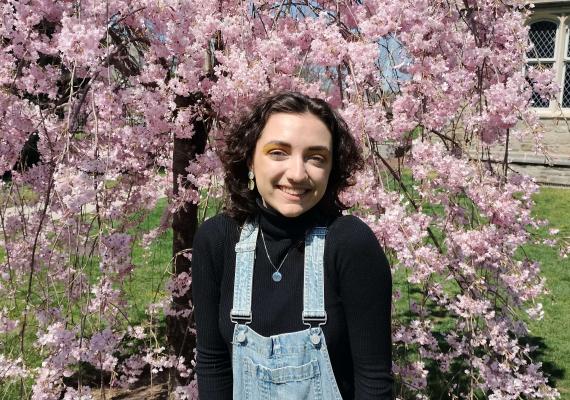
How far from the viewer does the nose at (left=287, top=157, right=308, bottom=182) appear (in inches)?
51.9

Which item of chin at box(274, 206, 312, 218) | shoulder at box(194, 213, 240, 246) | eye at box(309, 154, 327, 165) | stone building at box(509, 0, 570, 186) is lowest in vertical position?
shoulder at box(194, 213, 240, 246)

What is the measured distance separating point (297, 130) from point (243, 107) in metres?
0.54

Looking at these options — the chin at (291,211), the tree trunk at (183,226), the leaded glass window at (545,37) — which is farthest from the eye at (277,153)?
the leaded glass window at (545,37)

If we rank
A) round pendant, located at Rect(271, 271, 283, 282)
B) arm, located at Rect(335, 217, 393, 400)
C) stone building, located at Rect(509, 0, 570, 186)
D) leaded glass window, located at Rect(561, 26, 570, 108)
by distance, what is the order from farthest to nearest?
leaded glass window, located at Rect(561, 26, 570, 108), stone building, located at Rect(509, 0, 570, 186), round pendant, located at Rect(271, 271, 283, 282), arm, located at Rect(335, 217, 393, 400)

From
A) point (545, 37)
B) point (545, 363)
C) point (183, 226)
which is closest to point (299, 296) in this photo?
point (183, 226)

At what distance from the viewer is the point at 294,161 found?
1.34m

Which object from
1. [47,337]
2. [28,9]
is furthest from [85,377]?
[28,9]

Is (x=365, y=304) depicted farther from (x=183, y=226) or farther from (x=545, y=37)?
(x=545, y=37)

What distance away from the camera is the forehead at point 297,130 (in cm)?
135

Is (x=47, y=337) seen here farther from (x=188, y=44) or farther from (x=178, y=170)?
(x=188, y=44)

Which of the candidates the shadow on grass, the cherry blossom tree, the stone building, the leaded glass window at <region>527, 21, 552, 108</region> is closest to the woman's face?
the cherry blossom tree

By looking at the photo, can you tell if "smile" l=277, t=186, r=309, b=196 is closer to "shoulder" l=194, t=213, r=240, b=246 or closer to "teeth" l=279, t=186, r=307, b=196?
"teeth" l=279, t=186, r=307, b=196

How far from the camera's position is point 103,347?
2057 millimetres

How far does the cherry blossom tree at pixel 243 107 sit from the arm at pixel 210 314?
54 centimetres
